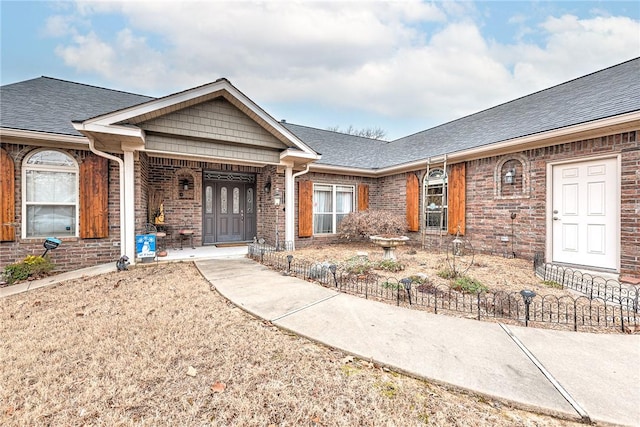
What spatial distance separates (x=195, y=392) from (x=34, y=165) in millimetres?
6872

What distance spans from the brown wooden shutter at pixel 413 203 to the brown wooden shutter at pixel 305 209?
336cm

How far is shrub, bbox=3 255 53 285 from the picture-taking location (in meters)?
5.05

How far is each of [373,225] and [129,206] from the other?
6.44 meters

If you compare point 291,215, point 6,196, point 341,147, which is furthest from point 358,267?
point 6,196

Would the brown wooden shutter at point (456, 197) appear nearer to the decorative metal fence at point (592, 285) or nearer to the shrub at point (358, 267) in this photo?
the decorative metal fence at point (592, 285)

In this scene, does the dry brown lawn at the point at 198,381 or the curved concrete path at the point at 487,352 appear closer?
the dry brown lawn at the point at 198,381

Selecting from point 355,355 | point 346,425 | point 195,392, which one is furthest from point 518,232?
point 195,392

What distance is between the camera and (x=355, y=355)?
7.79ft

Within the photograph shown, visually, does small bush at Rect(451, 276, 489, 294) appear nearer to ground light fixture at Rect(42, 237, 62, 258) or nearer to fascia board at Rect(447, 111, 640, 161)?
fascia board at Rect(447, 111, 640, 161)

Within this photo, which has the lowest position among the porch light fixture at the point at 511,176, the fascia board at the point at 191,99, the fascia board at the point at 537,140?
the porch light fixture at the point at 511,176

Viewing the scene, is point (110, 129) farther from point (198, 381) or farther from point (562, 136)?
point (562, 136)

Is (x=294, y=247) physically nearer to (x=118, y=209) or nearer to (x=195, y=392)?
(x=118, y=209)

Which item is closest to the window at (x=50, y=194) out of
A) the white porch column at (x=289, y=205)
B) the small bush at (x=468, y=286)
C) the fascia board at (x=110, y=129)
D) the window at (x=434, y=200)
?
the fascia board at (x=110, y=129)

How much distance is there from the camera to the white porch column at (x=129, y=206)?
604cm
